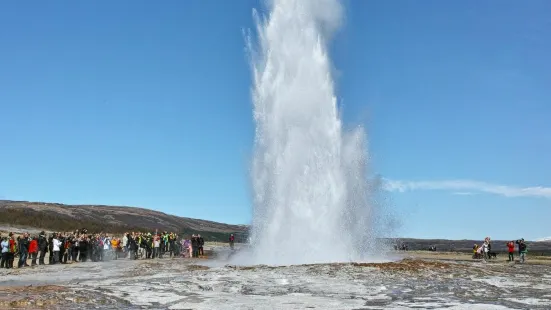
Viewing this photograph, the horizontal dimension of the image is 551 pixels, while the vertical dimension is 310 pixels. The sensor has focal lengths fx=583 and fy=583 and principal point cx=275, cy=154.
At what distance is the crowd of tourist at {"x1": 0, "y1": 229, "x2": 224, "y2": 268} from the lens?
29141 millimetres

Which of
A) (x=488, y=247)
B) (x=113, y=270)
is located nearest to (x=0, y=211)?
(x=113, y=270)

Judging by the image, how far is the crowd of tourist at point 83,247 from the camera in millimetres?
29141

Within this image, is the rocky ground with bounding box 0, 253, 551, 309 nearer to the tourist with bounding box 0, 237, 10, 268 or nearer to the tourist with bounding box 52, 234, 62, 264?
the tourist with bounding box 0, 237, 10, 268

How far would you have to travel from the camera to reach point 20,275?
79.0ft

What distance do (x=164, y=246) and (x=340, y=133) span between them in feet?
54.8

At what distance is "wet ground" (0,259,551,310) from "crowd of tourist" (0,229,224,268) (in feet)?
11.2

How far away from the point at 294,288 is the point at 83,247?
1872 centimetres

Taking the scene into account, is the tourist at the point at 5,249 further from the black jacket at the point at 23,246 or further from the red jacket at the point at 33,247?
the red jacket at the point at 33,247

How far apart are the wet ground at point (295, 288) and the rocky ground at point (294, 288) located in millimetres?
26

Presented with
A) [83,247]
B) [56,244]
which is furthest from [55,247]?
[83,247]

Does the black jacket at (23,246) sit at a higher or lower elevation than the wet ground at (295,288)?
higher

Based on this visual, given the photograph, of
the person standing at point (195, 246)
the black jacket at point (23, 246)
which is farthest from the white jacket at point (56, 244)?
the person standing at point (195, 246)

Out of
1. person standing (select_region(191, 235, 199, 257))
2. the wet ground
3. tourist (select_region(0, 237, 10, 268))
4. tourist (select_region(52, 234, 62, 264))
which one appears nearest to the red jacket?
tourist (select_region(52, 234, 62, 264))

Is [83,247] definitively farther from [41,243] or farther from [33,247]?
[33,247]
